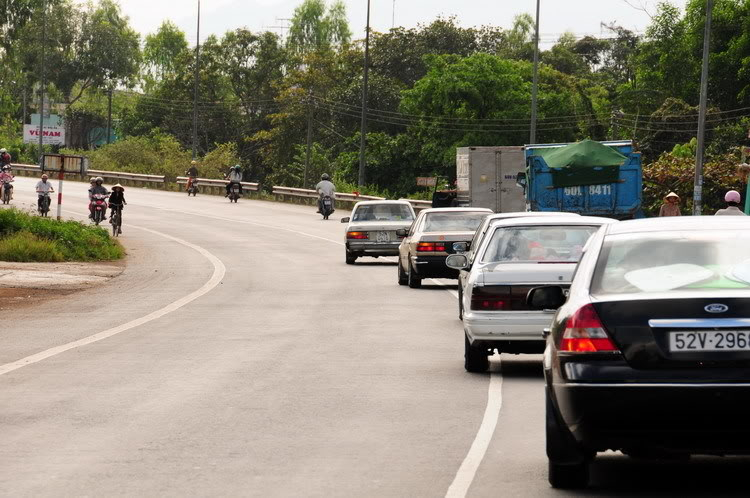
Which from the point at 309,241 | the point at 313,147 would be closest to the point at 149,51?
the point at 313,147

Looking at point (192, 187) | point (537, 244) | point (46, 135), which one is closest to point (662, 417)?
point (537, 244)

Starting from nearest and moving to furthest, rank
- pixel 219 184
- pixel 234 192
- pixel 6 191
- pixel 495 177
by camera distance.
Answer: pixel 495 177, pixel 6 191, pixel 234 192, pixel 219 184

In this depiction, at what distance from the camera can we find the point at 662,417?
24.3 ft

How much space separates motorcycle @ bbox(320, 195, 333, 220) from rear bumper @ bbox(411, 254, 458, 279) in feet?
97.2

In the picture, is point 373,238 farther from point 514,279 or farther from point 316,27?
point 316,27

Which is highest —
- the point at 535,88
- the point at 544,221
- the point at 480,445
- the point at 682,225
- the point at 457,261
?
the point at 535,88

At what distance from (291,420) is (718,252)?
399 centimetres

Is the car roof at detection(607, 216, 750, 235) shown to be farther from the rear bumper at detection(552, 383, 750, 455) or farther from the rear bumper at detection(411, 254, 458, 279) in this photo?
the rear bumper at detection(411, 254, 458, 279)

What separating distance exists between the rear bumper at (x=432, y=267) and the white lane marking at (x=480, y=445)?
13308 millimetres

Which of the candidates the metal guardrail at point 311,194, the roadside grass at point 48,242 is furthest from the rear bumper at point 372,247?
the metal guardrail at point 311,194

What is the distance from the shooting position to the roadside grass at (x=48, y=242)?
117ft

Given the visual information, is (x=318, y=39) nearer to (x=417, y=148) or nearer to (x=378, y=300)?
(x=417, y=148)

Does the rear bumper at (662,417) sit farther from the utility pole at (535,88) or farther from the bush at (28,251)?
the utility pole at (535,88)

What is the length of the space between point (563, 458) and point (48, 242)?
30.2 m
